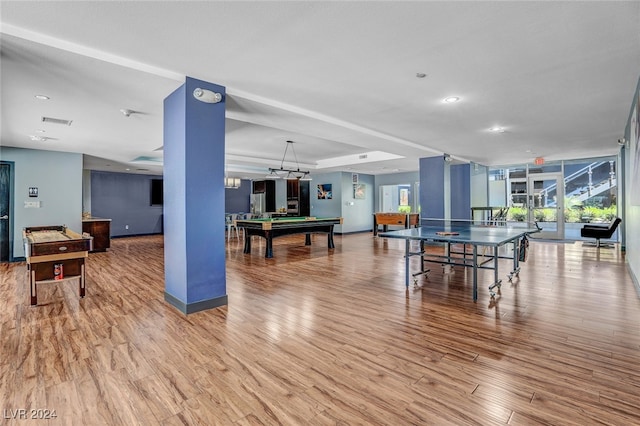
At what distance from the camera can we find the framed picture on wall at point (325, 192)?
12039mm

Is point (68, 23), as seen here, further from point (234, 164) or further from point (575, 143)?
point (575, 143)

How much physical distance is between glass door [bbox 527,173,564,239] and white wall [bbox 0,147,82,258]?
12480mm

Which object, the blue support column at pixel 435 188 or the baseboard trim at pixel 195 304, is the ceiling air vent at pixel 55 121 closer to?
the baseboard trim at pixel 195 304

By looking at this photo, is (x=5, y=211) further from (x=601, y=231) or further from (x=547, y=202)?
(x=547, y=202)

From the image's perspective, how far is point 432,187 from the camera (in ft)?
27.5

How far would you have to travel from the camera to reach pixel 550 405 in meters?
1.82

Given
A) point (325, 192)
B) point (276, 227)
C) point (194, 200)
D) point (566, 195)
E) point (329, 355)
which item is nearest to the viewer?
point (329, 355)

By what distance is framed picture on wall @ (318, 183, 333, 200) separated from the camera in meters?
12.0

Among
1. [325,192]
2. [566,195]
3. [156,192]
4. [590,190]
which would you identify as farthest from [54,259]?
[590,190]

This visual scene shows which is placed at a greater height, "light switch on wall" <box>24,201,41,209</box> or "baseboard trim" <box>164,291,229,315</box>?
"light switch on wall" <box>24,201,41,209</box>

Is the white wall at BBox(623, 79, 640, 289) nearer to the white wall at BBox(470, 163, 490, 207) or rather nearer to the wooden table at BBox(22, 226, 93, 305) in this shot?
the white wall at BBox(470, 163, 490, 207)

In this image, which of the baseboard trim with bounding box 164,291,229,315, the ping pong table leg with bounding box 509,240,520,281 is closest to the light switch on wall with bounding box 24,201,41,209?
the baseboard trim with bounding box 164,291,229,315

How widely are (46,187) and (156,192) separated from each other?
497 centimetres

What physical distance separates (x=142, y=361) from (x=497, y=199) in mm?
11644
